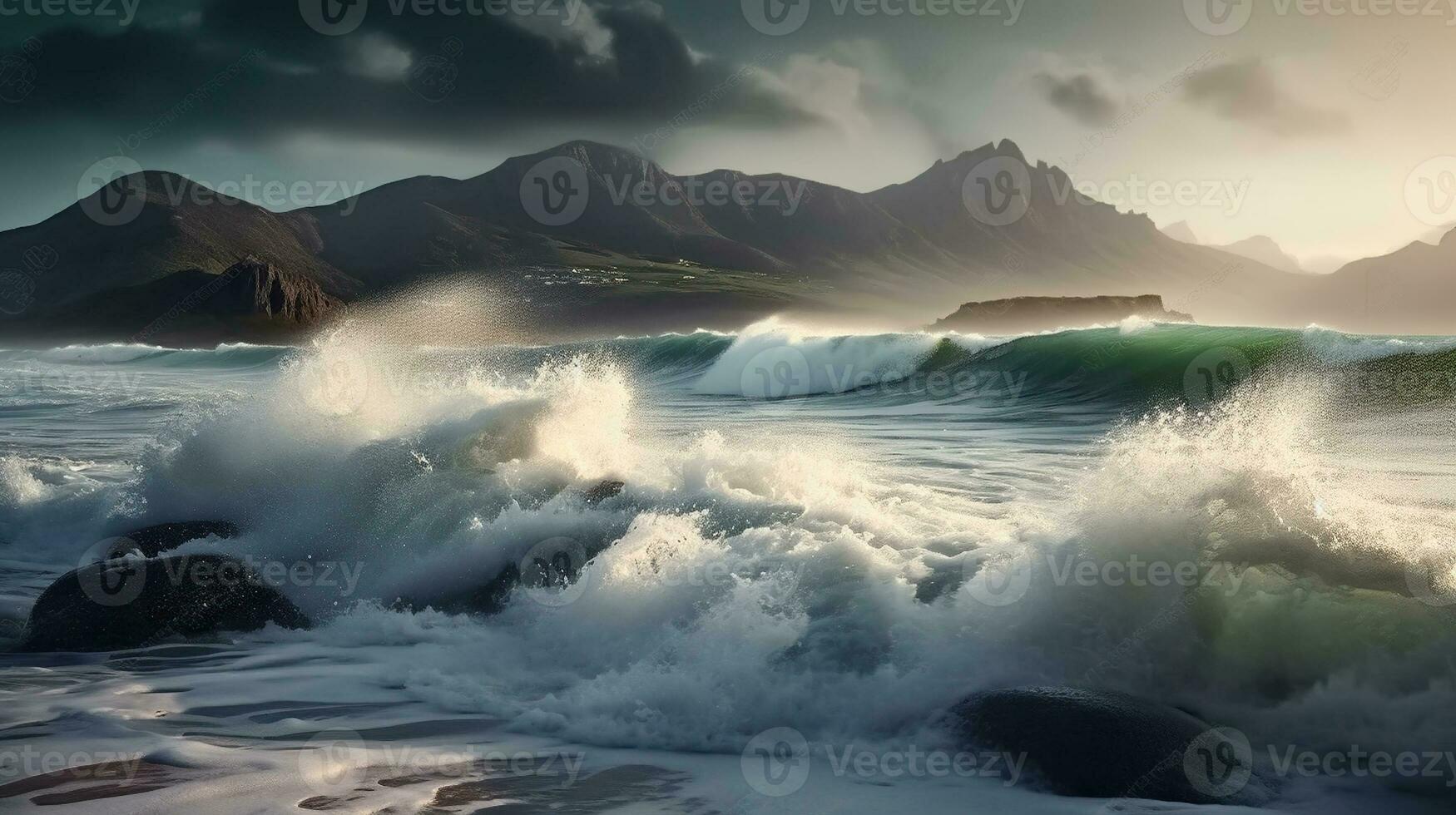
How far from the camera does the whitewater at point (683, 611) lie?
485 cm

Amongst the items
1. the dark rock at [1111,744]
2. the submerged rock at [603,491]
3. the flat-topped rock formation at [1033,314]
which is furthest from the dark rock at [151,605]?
the flat-topped rock formation at [1033,314]

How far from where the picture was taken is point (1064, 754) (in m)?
4.86

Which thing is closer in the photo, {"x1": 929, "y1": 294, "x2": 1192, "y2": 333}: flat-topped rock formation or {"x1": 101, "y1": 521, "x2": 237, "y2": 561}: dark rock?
{"x1": 101, "y1": 521, "x2": 237, "y2": 561}: dark rock

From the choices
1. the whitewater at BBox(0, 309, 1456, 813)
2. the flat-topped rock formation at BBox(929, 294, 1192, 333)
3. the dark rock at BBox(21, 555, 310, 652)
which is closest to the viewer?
the whitewater at BBox(0, 309, 1456, 813)

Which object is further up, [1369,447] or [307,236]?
[307,236]

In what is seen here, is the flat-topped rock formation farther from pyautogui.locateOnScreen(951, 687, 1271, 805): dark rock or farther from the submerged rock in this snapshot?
pyautogui.locateOnScreen(951, 687, 1271, 805): dark rock

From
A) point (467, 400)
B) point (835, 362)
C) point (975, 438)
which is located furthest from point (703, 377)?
point (467, 400)

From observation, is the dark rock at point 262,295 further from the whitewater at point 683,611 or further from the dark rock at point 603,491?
the dark rock at point 603,491

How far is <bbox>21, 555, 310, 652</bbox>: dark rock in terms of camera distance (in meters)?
7.03

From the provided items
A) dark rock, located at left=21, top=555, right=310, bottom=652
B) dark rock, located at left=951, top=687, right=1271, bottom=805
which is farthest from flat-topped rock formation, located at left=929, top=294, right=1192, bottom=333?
dark rock, located at left=951, top=687, right=1271, bottom=805

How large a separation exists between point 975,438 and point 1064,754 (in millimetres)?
11171

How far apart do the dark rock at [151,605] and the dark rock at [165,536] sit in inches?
50.8

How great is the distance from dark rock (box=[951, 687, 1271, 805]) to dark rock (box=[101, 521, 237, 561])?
7.61 m

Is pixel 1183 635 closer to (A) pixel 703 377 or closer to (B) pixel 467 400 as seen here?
(B) pixel 467 400
